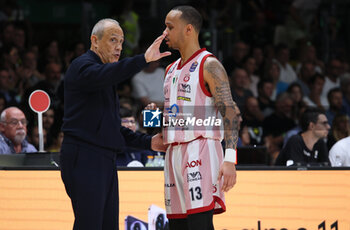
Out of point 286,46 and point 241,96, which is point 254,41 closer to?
point 286,46

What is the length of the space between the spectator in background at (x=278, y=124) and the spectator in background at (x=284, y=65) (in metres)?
1.35

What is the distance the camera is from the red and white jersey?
4.48 m

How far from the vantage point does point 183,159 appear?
450cm

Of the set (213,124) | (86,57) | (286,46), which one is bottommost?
(213,124)

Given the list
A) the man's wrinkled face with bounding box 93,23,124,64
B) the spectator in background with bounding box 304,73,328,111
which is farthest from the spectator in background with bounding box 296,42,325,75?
the man's wrinkled face with bounding box 93,23,124,64

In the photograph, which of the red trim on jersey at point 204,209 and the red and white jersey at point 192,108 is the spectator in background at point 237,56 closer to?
the red and white jersey at point 192,108

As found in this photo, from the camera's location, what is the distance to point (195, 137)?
14.8ft

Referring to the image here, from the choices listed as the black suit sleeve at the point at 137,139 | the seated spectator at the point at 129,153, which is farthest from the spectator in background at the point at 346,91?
the black suit sleeve at the point at 137,139

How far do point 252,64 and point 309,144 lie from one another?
11.8 ft

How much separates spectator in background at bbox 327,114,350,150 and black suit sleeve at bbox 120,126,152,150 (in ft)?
14.5

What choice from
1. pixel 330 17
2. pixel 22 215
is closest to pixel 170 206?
pixel 22 215

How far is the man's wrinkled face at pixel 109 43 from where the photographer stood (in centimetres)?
456

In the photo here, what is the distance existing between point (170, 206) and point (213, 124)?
654mm

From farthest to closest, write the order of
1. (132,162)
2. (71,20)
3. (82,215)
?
(71,20) < (132,162) < (82,215)
